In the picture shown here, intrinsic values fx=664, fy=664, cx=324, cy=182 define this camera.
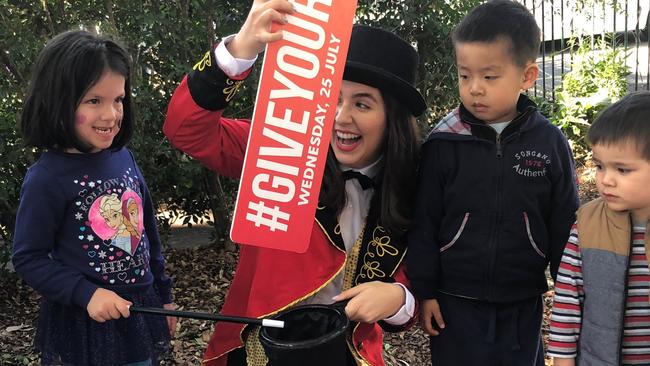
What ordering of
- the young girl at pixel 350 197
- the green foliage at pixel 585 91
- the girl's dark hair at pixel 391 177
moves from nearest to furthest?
the young girl at pixel 350 197, the girl's dark hair at pixel 391 177, the green foliage at pixel 585 91

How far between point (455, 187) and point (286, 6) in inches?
30.5

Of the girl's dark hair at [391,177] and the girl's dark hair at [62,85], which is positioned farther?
the girl's dark hair at [62,85]

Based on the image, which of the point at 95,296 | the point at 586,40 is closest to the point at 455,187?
the point at 95,296

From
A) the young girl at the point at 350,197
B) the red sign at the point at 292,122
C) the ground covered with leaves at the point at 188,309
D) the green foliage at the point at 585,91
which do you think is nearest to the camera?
the red sign at the point at 292,122

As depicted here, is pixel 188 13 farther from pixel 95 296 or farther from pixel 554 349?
pixel 554 349

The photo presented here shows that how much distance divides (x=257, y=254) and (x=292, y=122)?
0.49 m

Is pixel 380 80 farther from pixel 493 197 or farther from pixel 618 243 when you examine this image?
pixel 618 243

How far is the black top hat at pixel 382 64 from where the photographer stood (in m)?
1.79

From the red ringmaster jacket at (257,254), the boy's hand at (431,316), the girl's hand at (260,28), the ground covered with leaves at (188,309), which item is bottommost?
the ground covered with leaves at (188,309)

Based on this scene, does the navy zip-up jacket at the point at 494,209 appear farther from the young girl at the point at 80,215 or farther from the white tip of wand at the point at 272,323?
the young girl at the point at 80,215

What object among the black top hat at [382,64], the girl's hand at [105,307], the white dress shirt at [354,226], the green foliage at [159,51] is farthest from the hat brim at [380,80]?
the green foliage at [159,51]

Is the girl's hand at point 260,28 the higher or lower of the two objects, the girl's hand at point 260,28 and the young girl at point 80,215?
the higher

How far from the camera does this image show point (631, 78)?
7.55 metres

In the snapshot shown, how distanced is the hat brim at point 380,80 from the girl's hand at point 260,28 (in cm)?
27
